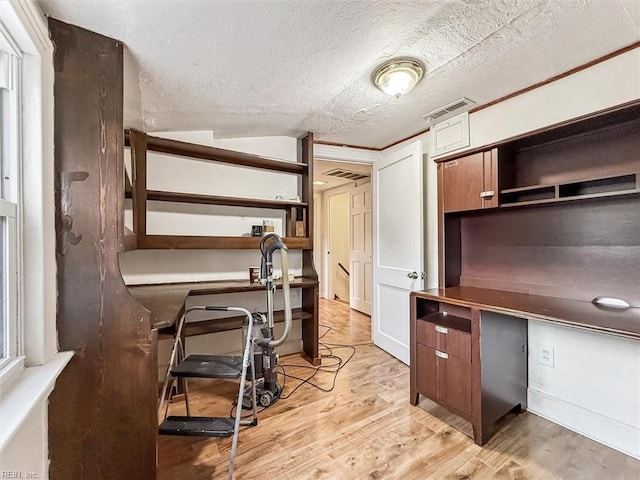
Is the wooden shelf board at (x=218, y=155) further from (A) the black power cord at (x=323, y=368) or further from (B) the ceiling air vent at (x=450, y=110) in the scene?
(A) the black power cord at (x=323, y=368)

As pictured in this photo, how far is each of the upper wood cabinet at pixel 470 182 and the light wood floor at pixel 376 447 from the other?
1.48 meters

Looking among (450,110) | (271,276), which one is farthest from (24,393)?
(450,110)

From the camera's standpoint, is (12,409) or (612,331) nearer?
(12,409)

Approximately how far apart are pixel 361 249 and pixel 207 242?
3.04 metres

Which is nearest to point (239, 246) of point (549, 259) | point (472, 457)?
point (472, 457)

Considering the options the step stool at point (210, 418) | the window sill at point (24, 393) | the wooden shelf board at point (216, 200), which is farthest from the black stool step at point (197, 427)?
the wooden shelf board at point (216, 200)

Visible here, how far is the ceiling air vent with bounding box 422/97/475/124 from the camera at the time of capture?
7.29 feet

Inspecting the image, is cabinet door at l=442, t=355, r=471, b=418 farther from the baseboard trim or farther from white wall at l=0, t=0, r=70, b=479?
white wall at l=0, t=0, r=70, b=479

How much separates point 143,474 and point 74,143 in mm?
1427

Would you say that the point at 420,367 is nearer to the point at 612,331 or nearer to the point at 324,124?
the point at 612,331

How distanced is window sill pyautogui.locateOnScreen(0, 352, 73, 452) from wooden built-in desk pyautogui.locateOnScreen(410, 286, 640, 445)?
1.97 meters

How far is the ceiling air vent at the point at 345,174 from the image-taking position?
174 inches

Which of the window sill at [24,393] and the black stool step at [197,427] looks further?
the black stool step at [197,427]

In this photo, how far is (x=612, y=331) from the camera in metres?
1.25
